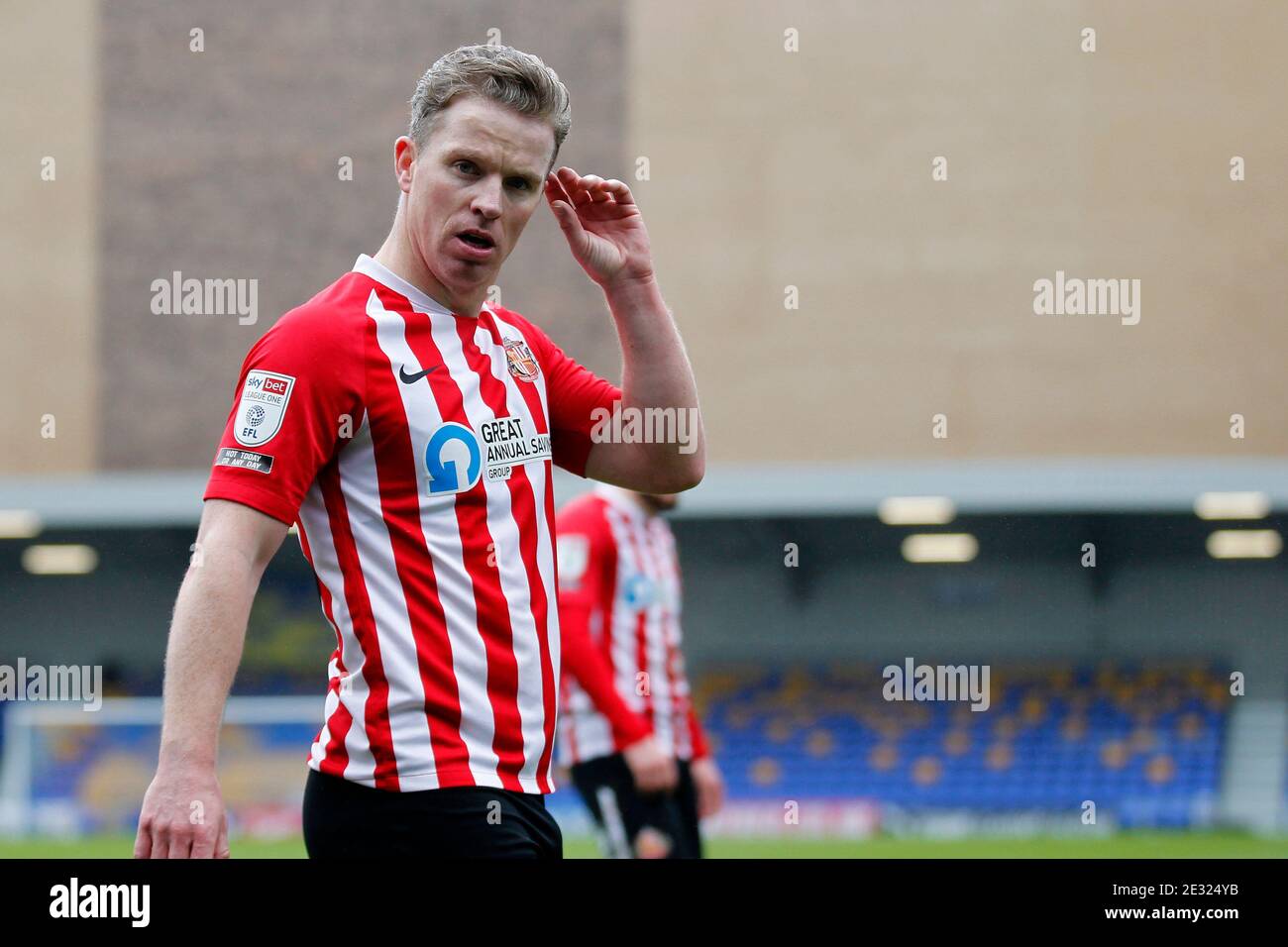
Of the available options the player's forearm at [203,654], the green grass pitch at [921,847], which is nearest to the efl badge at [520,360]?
the player's forearm at [203,654]

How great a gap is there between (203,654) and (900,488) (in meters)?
14.6

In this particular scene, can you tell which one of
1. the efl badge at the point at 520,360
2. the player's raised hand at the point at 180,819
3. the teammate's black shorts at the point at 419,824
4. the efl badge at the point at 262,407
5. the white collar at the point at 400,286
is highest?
the white collar at the point at 400,286

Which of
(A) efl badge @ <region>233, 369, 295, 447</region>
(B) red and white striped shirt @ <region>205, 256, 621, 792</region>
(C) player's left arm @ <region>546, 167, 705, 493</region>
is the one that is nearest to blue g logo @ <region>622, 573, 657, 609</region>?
(C) player's left arm @ <region>546, 167, 705, 493</region>

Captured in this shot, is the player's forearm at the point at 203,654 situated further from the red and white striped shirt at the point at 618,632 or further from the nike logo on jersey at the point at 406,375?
the red and white striped shirt at the point at 618,632

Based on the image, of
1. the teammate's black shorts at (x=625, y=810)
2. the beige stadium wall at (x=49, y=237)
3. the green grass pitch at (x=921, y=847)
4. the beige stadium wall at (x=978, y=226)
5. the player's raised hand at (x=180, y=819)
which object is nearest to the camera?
the player's raised hand at (x=180, y=819)

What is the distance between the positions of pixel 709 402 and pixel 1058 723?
6.03 m

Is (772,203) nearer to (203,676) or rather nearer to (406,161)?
(406,161)

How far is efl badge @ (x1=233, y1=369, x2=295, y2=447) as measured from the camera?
2.28m

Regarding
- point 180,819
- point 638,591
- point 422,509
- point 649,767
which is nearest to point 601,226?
point 422,509

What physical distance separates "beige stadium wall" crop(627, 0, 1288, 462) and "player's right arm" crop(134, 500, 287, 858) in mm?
15019

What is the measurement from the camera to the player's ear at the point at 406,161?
2.60m

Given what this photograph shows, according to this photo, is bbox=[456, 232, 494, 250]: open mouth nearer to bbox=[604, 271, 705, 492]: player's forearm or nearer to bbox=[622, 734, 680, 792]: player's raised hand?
bbox=[604, 271, 705, 492]: player's forearm

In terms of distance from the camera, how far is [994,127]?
17.3 m

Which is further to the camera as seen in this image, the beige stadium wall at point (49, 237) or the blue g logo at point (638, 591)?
the beige stadium wall at point (49, 237)
